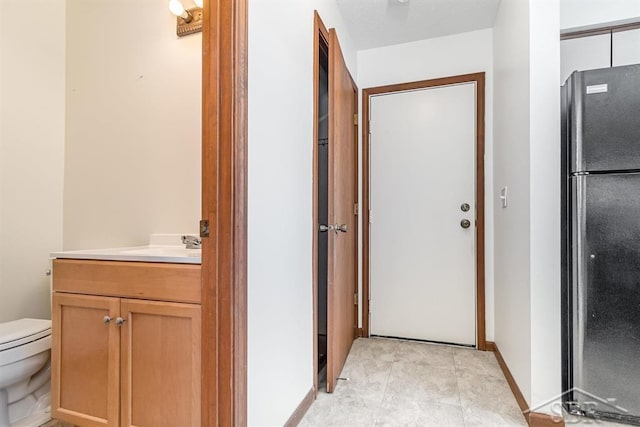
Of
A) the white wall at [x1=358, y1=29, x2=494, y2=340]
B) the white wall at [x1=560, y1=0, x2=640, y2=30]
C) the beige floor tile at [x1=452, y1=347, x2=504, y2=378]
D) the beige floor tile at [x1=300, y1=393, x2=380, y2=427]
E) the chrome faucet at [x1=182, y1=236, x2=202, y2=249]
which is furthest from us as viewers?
the white wall at [x1=358, y1=29, x2=494, y2=340]

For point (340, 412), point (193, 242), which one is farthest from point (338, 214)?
point (340, 412)

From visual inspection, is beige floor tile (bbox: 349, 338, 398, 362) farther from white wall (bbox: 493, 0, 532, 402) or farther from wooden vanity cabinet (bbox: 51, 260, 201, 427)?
wooden vanity cabinet (bbox: 51, 260, 201, 427)

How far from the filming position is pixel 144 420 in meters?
1.21

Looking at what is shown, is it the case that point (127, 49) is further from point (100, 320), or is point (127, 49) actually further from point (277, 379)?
point (277, 379)

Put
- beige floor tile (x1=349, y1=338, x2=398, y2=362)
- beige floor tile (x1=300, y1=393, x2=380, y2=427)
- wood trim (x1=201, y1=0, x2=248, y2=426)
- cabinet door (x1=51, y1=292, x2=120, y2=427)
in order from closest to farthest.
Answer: wood trim (x1=201, y1=0, x2=248, y2=426) < cabinet door (x1=51, y1=292, x2=120, y2=427) < beige floor tile (x1=300, y1=393, x2=380, y2=427) < beige floor tile (x1=349, y1=338, x2=398, y2=362)

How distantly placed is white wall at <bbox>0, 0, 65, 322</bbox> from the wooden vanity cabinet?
94 centimetres

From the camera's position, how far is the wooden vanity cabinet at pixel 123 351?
1.13 m

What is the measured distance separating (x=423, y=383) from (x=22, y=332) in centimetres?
211

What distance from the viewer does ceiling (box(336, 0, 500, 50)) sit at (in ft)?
7.28

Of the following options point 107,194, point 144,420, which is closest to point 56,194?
point 107,194

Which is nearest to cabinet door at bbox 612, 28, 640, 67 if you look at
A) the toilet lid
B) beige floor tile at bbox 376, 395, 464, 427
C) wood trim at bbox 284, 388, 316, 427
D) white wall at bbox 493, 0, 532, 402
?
white wall at bbox 493, 0, 532, 402

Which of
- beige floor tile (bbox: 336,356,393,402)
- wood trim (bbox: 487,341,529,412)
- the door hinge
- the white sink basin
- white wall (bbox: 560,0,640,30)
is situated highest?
white wall (bbox: 560,0,640,30)

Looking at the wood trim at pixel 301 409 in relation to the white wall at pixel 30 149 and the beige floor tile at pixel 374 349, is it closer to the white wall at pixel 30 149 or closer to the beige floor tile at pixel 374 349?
the beige floor tile at pixel 374 349

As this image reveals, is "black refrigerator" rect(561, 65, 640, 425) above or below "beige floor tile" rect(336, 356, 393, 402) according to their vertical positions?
above
